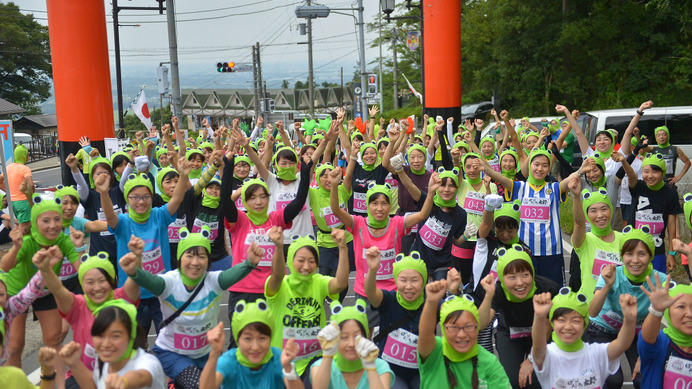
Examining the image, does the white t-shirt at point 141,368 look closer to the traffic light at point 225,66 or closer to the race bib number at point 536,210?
the race bib number at point 536,210

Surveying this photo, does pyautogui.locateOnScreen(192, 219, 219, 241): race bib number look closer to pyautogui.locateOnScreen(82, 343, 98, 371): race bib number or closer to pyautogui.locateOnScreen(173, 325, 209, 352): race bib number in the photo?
pyautogui.locateOnScreen(173, 325, 209, 352): race bib number

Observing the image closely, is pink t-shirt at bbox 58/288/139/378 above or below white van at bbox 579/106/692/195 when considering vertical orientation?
below

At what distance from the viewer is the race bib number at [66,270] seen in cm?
622

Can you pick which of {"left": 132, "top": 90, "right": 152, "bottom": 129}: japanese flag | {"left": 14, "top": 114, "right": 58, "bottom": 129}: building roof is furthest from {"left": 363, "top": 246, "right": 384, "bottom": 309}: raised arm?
{"left": 14, "top": 114, "right": 58, "bottom": 129}: building roof

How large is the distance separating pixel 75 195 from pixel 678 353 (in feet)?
17.1

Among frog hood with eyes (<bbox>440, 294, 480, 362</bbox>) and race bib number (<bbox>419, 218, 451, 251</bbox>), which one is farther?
race bib number (<bbox>419, 218, 451, 251</bbox>)

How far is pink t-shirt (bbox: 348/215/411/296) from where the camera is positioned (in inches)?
231

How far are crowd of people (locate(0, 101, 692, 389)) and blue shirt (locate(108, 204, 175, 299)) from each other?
0.04ft

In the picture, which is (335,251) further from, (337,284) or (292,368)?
(292,368)

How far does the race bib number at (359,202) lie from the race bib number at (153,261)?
10.9 feet

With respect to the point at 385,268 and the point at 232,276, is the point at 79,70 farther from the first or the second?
the point at 232,276

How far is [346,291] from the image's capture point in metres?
5.62

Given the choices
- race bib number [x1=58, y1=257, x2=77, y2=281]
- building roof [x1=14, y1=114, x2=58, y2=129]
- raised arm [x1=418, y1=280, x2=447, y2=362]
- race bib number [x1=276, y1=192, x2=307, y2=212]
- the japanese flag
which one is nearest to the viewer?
raised arm [x1=418, y1=280, x2=447, y2=362]

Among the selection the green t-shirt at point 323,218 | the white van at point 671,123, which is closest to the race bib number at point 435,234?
the green t-shirt at point 323,218
